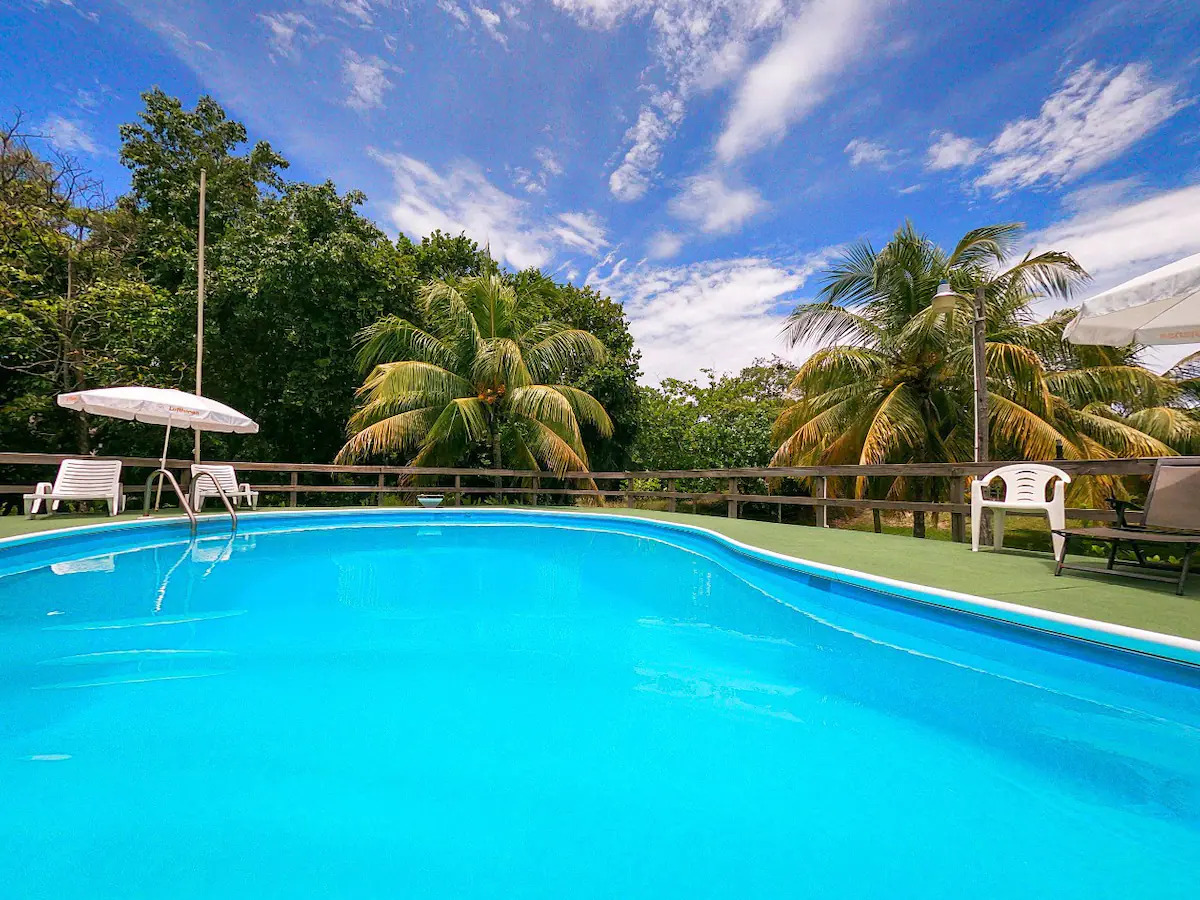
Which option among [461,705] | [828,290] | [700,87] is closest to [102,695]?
[461,705]

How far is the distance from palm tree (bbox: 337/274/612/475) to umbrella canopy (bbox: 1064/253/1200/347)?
7.98 meters

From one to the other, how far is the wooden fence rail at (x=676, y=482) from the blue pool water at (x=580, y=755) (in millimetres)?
3006

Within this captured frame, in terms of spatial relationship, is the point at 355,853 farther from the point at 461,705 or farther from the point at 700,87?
the point at 700,87

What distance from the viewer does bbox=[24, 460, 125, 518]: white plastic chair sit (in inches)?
278

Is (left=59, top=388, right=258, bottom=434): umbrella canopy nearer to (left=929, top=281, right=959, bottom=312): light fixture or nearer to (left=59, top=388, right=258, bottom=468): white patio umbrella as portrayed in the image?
(left=59, top=388, right=258, bottom=468): white patio umbrella

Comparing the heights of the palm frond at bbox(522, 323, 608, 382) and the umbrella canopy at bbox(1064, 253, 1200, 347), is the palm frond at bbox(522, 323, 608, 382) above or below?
above

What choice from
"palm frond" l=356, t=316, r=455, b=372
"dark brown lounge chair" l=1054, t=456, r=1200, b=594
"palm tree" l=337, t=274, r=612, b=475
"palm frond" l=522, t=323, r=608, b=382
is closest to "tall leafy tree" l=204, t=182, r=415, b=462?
"palm tree" l=337, t=274, r=612, b=475

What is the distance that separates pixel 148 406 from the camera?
7.05 meters

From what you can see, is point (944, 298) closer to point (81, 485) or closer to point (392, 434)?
point (392, 434)

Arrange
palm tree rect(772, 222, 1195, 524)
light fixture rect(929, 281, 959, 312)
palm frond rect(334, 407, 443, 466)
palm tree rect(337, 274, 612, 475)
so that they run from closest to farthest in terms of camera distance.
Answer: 1. light fixture rect(929, 281, 959, 312)
2. palm tree rect(772, 222, 1195, 524)
3. palm frond rect(334, 407, 443, 466)
4. palm tree rect(337, 274, 612, 475)

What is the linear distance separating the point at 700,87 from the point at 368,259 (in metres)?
8.48

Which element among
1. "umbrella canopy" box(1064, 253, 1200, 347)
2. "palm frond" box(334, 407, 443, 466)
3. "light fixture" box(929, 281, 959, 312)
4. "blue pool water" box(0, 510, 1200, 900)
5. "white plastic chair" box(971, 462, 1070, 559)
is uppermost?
"light fixture" box(929, 281, 959, 312)

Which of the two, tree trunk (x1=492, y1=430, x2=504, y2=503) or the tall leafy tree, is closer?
the tall leafy tree

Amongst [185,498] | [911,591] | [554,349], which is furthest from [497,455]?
[911,591]
